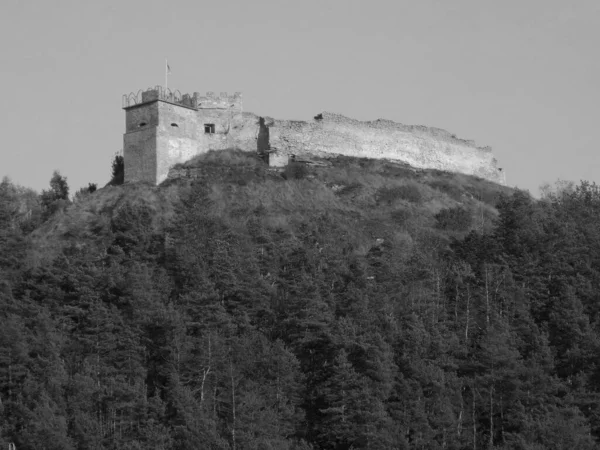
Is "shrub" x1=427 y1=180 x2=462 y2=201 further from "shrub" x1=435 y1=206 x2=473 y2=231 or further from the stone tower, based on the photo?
the stone tower

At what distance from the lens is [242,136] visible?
52.6 m

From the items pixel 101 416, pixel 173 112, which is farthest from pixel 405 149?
pixel 101 416

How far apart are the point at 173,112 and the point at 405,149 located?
13678mm

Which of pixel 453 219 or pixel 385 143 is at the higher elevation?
pixel 385 143

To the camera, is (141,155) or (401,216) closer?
(141,155)

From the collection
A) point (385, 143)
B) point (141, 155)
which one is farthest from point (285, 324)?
point (385, 143)

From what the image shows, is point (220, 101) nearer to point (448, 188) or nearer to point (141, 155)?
point (141, 155)

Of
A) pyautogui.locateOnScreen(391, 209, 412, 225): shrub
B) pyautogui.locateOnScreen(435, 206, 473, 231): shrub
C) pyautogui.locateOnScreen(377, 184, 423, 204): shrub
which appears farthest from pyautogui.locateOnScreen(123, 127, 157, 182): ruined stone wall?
pyautogui.locateOnScreen(435, 206, 473, 231): shrub

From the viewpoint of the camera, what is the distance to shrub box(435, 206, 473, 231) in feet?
166

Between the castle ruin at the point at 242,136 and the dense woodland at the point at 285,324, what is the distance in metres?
1.67

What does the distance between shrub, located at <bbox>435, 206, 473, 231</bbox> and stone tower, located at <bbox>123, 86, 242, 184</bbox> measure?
10.6 meters

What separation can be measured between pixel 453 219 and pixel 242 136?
1070cm

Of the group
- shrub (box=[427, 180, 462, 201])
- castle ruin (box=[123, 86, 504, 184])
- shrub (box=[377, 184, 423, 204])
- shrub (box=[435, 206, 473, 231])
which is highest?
castle ruin (box=[123, 86, 504, 184])

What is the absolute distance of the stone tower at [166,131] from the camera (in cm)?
4900
